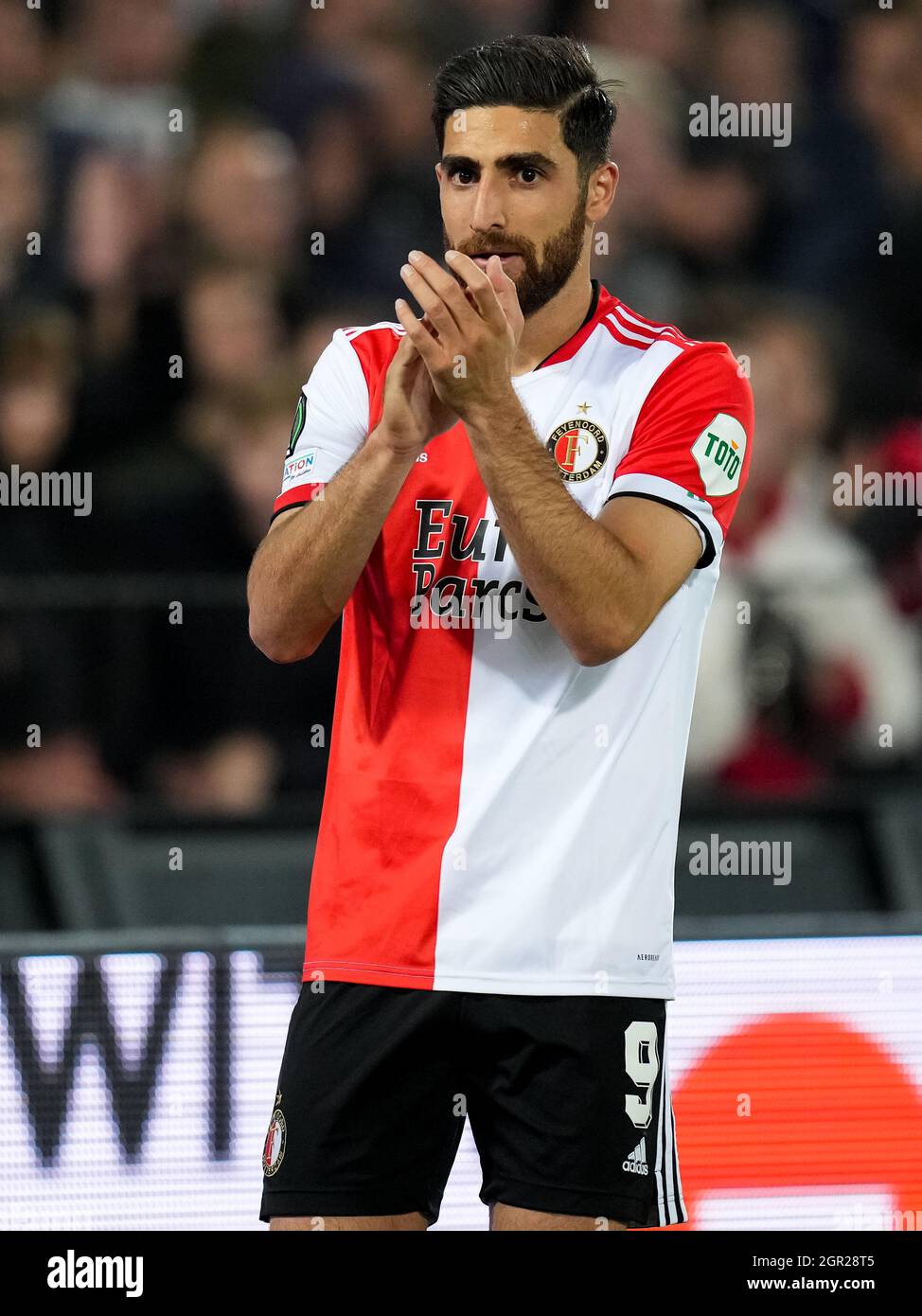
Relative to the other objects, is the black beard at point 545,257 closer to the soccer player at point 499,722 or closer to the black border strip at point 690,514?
the soccer player at point 499,722

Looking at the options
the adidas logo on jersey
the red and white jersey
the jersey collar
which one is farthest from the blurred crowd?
the adidas logo on jersey

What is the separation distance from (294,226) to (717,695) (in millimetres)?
2696

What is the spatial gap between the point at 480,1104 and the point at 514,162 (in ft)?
4.43

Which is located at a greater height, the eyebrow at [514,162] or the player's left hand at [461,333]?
the eyebrow at [514,162]

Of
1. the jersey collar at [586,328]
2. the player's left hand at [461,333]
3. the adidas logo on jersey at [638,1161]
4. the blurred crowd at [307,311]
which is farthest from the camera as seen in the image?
the blurred crowd at [307,311]

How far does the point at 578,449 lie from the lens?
273cm

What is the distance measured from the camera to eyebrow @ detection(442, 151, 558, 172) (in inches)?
107

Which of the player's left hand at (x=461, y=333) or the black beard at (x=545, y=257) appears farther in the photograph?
the black beard at (x=545, y=257)

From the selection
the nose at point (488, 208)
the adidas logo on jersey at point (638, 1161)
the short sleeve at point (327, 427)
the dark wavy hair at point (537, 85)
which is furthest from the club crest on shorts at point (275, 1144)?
the dark wavy hair at point (537, 85)

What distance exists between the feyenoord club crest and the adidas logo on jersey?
945 mm

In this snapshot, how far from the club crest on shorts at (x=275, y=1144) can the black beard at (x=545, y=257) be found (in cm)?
121

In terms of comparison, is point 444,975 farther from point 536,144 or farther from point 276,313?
point 276,313

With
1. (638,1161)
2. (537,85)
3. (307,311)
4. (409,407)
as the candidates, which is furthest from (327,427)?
(307,311)

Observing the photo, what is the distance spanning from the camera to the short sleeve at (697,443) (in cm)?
Answer: 265
